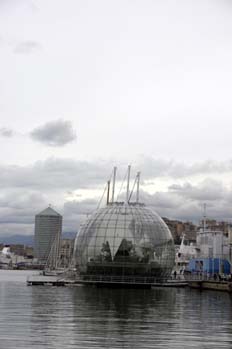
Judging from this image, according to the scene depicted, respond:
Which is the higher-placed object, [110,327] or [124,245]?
[124,245]

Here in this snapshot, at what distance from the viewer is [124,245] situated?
89438 millimetres

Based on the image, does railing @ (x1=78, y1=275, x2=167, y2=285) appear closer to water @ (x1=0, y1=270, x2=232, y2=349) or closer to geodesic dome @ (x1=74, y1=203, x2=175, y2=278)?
geodesic dome @ (x1=74, y1=203, x2=175, y2=278)

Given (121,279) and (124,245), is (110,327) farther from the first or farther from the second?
(124,245)

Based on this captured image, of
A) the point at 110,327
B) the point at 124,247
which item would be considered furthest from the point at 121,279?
the point at 110,327

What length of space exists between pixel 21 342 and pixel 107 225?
67.1 metres

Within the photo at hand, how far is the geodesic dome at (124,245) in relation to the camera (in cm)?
8912

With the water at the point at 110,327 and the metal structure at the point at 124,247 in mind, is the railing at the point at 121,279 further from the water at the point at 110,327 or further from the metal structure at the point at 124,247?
the water at the point at 110,327

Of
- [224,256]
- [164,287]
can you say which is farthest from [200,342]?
[224,256]

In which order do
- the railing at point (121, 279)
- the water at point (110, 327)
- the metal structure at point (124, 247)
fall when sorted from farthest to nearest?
the metal structure at point (124, 247) < the railing at point (121, 279) < the water at point (110, 327)

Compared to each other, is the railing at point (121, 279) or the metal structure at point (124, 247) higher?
the metal structure at point (124, 247)

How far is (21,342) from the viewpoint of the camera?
2417 centimetres

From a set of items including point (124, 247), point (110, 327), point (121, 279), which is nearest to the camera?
point (110, 327)

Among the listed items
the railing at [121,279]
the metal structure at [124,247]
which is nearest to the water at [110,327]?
the railing at [121,279]

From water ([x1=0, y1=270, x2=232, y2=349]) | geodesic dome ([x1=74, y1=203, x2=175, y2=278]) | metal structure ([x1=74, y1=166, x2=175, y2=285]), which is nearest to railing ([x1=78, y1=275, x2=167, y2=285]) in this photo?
metal structure ([x1=74, y1=166, x2=175, y2=285])
